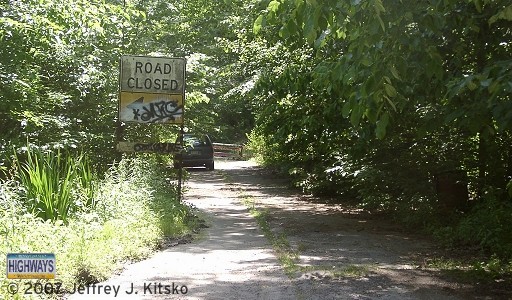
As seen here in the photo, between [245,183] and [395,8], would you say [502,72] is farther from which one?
[245,183]

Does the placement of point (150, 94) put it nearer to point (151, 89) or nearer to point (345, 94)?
point (151, 89)

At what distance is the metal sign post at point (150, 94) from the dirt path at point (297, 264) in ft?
6.89

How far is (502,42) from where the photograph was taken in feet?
25.2

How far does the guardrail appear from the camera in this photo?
133ft

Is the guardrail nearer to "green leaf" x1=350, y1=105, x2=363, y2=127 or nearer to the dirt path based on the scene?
the dirt path

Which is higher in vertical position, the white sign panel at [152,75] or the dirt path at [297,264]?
the white sign panel at [152,75]

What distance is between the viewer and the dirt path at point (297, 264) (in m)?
6.81

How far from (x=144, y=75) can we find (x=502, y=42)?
6440 mm

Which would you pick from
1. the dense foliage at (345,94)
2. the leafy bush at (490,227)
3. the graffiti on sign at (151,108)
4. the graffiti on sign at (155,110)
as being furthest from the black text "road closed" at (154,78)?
the leafy bush at (490,227)

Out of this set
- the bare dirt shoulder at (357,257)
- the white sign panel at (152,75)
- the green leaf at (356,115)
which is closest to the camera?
the green leaf at (356,115)

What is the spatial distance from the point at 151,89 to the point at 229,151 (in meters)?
29.9

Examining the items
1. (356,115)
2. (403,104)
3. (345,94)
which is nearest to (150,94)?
(345,94)

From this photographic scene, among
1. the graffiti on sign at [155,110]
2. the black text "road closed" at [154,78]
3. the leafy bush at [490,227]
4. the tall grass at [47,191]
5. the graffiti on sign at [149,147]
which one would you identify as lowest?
the leafy bush at [490,227]

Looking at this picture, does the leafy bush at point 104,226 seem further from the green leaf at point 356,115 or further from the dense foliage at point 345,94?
the green leaf at point 356,115
